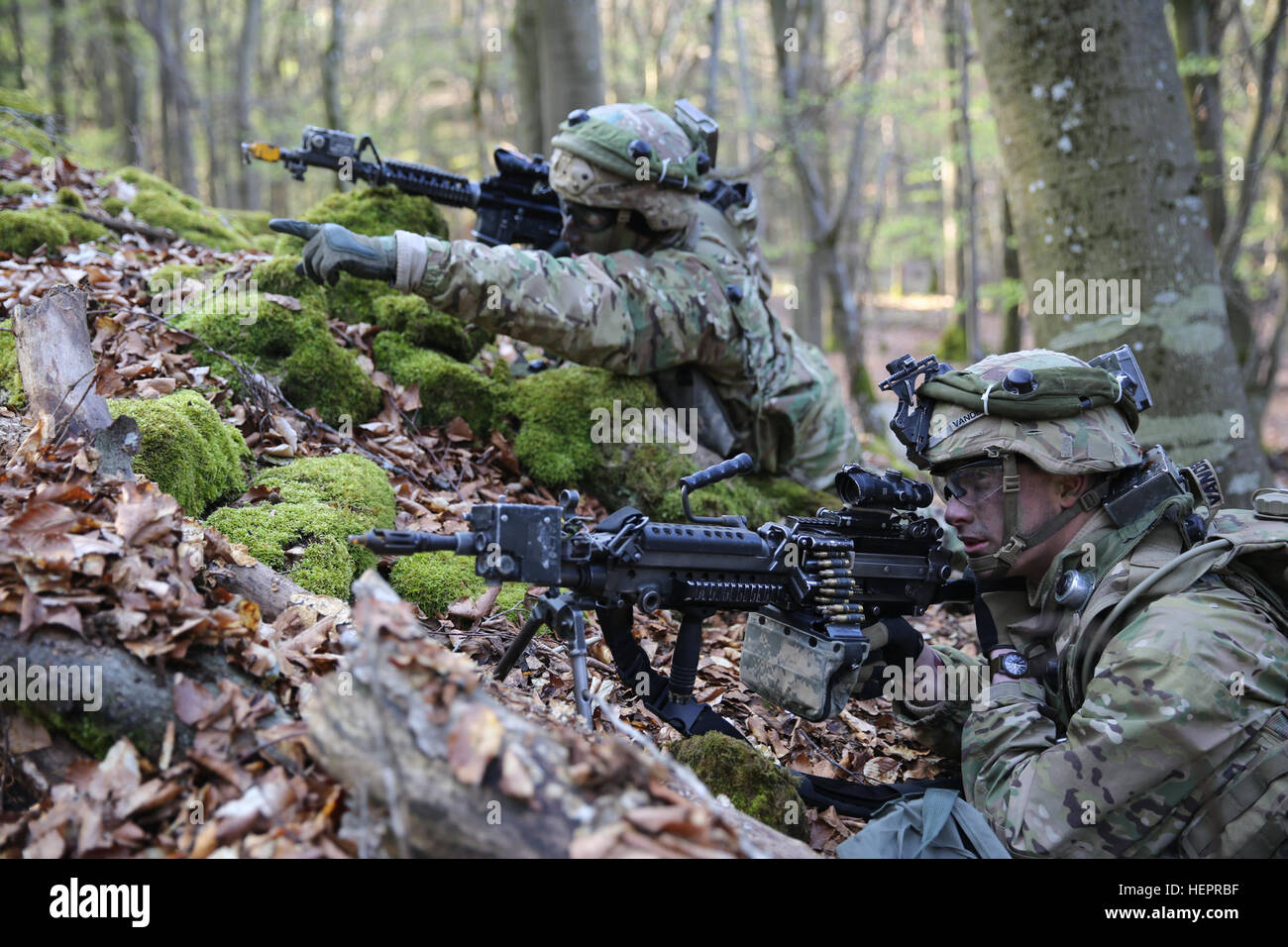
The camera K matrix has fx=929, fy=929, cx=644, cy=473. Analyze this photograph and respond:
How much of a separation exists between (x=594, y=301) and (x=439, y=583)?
221 cm

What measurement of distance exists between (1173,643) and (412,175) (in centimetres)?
602

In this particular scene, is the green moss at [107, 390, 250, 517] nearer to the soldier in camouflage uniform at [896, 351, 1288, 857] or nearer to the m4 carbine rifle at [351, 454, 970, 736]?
the m4 carbine rifle at [351, 454, 970, 736]

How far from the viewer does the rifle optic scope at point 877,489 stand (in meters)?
4.27

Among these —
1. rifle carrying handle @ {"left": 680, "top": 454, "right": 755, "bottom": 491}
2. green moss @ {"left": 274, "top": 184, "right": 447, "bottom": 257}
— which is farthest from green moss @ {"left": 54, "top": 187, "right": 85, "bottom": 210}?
rifle carrying handle @ {"left": 680, "top": 454, "right": 755, "bottom": 491}

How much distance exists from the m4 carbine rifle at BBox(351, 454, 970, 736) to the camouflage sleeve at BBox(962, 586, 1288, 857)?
0.93m

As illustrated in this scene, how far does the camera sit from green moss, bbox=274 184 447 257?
7164 mm

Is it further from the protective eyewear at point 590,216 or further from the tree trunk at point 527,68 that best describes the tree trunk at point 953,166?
the protective eyewear at point 590,216

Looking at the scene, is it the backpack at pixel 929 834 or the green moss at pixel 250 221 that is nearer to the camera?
the backpack at pixel 929 834

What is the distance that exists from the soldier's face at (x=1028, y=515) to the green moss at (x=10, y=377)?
4408mm

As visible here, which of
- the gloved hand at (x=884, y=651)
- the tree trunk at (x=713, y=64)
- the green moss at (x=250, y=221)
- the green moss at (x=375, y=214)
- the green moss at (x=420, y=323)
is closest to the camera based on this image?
the gloved hand at (x=884, y=651)

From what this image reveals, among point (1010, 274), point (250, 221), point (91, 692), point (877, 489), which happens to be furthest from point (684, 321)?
point (1010, 274)

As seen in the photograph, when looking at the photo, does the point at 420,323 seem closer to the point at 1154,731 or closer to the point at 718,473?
the point at 718,473

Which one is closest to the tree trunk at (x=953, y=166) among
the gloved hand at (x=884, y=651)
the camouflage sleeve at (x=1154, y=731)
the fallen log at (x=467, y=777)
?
the gloved hand at (x=884, y=651)
